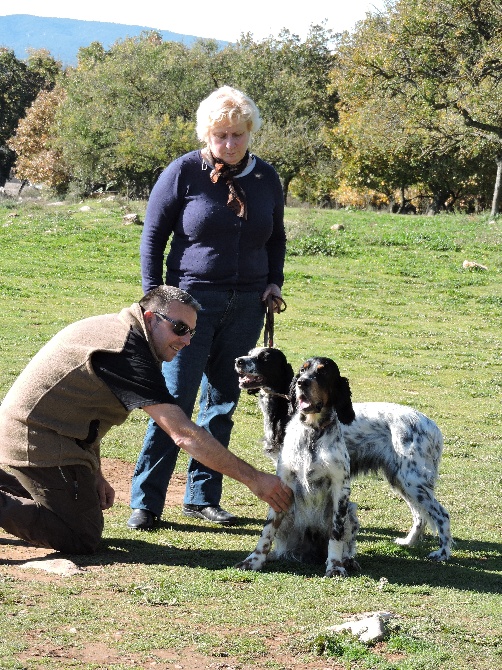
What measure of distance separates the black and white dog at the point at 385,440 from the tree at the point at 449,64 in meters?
21.0

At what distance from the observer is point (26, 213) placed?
25016 millimetres

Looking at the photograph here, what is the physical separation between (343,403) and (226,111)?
5.79 ft

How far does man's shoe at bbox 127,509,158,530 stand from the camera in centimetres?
593

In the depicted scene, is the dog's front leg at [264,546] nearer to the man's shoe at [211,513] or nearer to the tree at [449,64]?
the man's shoe at [211,513]

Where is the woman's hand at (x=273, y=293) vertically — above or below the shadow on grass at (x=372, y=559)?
above

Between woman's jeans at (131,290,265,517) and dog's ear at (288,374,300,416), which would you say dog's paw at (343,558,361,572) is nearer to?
dog's ear at (288,374,300,416)

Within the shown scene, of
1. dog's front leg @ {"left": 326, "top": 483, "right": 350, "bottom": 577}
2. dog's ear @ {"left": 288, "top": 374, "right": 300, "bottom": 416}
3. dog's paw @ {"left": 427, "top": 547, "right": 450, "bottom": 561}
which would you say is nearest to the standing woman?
dog's ear @ {"left": 288, "top": 374, "right": 300, "bottom": 416}

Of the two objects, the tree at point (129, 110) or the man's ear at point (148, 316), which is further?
the tree at point (129, 110)

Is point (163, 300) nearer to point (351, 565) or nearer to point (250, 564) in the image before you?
point (250, 564)

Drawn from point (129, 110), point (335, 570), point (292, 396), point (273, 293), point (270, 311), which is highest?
point (129, 110)

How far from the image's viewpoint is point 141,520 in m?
5.94

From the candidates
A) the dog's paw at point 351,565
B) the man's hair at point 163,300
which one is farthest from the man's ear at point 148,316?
the dog's paw at point 351,565

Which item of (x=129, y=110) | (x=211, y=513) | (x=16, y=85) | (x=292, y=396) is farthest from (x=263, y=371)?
(x=16, y=85)

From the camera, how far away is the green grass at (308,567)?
3.93 metres
